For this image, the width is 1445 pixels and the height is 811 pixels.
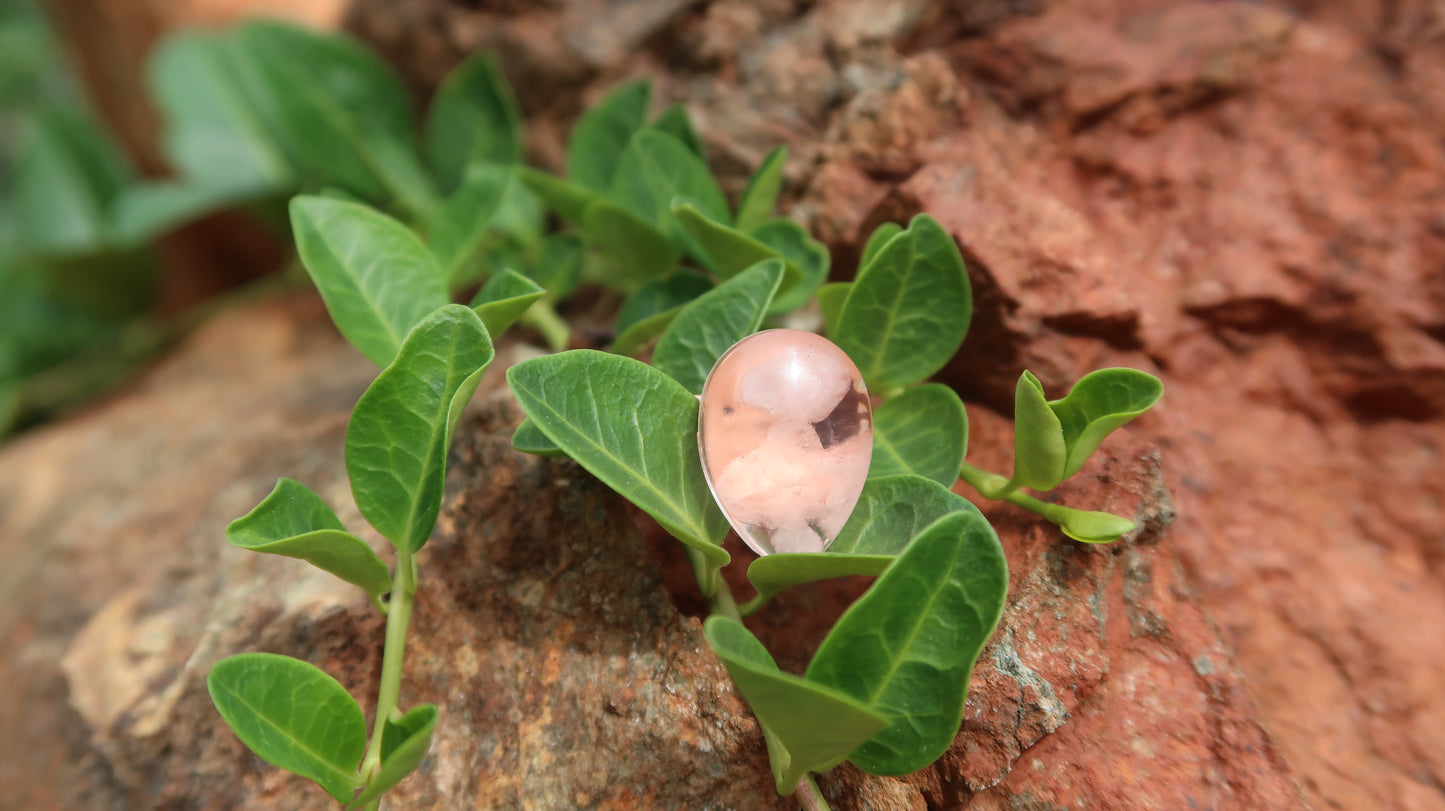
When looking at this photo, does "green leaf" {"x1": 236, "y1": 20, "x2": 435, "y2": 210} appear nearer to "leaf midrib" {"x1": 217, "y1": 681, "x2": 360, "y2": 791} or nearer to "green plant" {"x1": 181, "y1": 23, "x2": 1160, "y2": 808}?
"green plant" {"x1": 181, "y1": 23, "x2": 1160, "y2": 808}

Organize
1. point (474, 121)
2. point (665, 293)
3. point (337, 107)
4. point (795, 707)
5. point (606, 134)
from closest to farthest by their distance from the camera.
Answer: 1. point (795, 707)
2. point (665, 293)
3. point (606, 134)
4. point (474, 121)
5. point (337, 107)

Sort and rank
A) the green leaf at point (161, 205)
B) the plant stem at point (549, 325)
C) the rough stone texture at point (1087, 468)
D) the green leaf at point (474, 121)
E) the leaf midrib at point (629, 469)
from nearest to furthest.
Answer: the leaf midrib at point (629, 469) < the rough stone texture at point (1087, 468) < the plant stem at point (549, 325) < the green leaf at point (474, 121) < the green leaf at point (161, 205)

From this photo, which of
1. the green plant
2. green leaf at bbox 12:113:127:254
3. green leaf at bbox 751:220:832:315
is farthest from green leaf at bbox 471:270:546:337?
green leaf at bbox 12:113:127:254

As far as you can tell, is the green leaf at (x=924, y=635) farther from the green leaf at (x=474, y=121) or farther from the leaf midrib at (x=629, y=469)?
the green leaf at (x=474, y=121)

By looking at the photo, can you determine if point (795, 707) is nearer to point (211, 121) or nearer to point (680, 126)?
point (680, 126)

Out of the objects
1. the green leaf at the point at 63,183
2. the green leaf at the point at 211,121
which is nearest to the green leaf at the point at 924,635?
the green leaf at the point at 211,121

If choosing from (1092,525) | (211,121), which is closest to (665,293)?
(1092,525)
